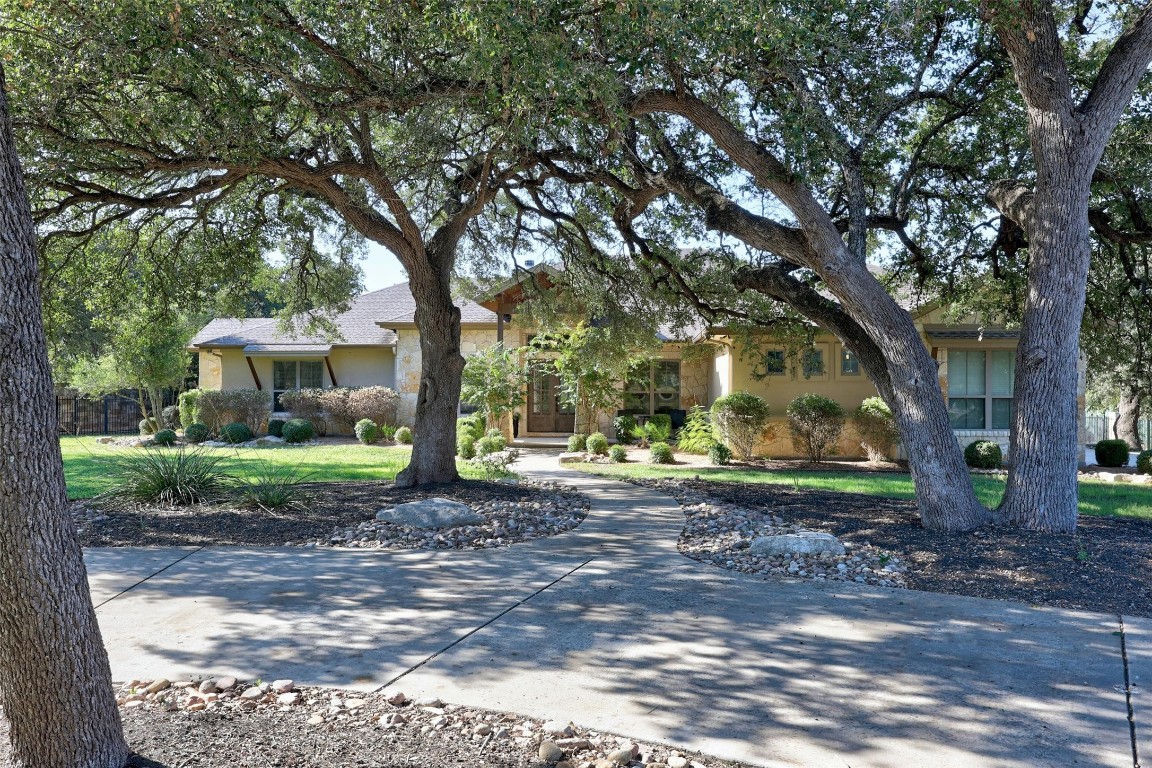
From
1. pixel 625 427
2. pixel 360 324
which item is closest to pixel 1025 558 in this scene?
pixel 625 427

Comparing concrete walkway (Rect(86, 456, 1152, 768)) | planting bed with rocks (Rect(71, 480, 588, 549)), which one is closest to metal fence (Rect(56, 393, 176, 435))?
planting bed with rocks (Rect(71, 480, 588, 549))

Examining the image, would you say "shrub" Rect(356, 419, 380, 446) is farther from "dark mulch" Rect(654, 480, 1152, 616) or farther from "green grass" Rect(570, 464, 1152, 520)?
"dark mulch" Rect(654, 480, 1152, 616)

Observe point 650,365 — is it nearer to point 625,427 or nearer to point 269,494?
point 625,427

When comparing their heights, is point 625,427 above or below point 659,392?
below

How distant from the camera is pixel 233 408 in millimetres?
23984

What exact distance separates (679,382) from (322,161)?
534 inches

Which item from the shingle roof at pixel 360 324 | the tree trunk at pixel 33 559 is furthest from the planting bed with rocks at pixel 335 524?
the shingle roof at pixel 360 324

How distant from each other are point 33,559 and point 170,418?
88.1 ft

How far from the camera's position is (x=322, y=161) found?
417 inches

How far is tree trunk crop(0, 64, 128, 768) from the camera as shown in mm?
2891

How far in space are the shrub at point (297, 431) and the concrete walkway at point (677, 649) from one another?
15.3 m

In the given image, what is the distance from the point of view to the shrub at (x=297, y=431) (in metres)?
→ 22.2

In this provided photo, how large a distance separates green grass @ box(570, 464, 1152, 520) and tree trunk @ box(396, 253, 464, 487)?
13.3 feet

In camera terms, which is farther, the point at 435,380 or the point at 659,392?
the point at 659,392
